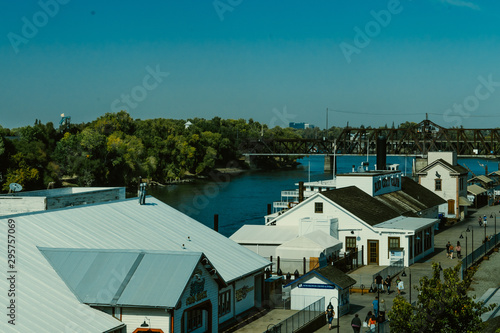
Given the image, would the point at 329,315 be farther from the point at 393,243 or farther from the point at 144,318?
the point at 393,243

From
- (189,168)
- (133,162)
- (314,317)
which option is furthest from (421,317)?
(189,168)

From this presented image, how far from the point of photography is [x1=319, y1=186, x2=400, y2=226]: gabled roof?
48.6 metres

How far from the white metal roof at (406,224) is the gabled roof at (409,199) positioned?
303cm

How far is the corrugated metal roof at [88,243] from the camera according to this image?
2233cm

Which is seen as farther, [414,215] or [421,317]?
[414,215]

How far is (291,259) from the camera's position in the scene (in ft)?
138

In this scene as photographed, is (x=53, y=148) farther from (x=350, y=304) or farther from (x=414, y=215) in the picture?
(x=350, y=304)

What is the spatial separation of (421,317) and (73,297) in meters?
11.2

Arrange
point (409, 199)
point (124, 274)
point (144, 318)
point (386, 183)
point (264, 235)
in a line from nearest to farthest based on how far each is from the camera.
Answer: point (144, 318), point (124, 274), point (264, 235), point (386, 183), point (409, 199)

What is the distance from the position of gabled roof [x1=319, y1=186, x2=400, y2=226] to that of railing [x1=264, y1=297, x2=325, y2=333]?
17.0 m

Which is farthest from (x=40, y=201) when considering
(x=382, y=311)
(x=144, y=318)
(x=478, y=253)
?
(x=478, y=253)

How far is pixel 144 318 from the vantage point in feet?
78.3

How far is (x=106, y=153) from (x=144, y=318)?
303 ft

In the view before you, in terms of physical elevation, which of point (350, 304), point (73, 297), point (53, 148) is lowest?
point (350, 304)
